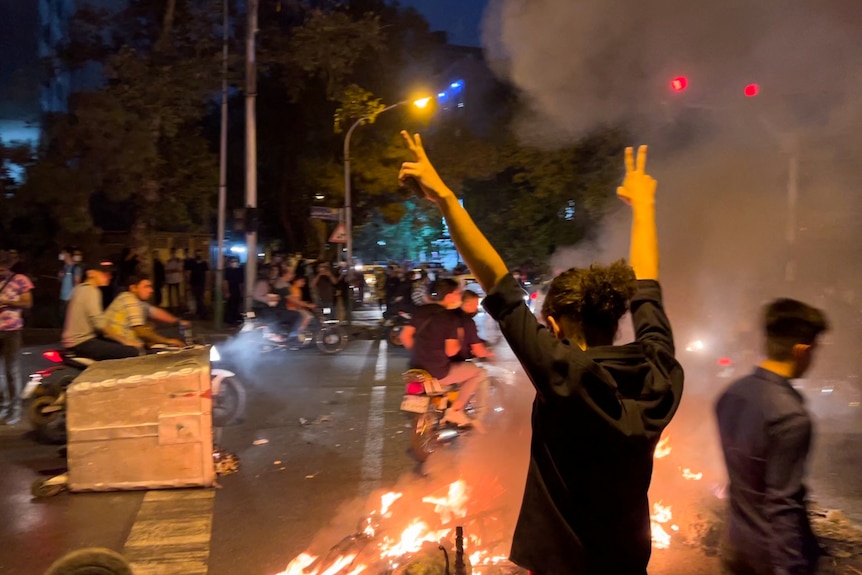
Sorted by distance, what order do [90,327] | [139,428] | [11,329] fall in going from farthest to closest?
[11,329] → [90,327] → [139,428]

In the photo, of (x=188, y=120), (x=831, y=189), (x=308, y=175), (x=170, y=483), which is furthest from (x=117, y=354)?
(x=308, y=175)

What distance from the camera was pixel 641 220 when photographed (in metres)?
2.05

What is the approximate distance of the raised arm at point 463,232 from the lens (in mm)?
1622

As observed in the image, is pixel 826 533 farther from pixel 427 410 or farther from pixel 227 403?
pixel 227 403

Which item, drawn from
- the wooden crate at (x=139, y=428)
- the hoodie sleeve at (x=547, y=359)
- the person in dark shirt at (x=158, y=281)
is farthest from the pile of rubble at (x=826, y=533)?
the person in dark shirt at (x=158, y=281)

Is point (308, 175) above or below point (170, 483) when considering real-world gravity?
above

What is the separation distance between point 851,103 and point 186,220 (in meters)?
16.2

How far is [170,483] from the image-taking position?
17.0ft

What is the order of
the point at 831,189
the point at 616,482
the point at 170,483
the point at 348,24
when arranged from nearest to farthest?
the point at 616,482 → the point at 170,483 → the point at 831,189 → the point at 348,24

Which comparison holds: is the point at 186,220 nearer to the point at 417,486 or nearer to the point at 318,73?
the point at 318,73

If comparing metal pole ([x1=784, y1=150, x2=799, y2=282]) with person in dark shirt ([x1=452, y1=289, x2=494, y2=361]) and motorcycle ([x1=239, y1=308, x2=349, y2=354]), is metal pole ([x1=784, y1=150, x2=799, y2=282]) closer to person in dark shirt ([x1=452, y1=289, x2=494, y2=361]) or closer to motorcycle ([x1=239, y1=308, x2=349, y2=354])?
person in dark shirt ([x1=452, y1=289, x2=494, y2=361])

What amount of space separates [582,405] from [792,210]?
683 cm

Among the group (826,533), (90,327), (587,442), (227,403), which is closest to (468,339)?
(227,403)

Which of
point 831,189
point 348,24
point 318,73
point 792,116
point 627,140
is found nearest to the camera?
point 792,116
